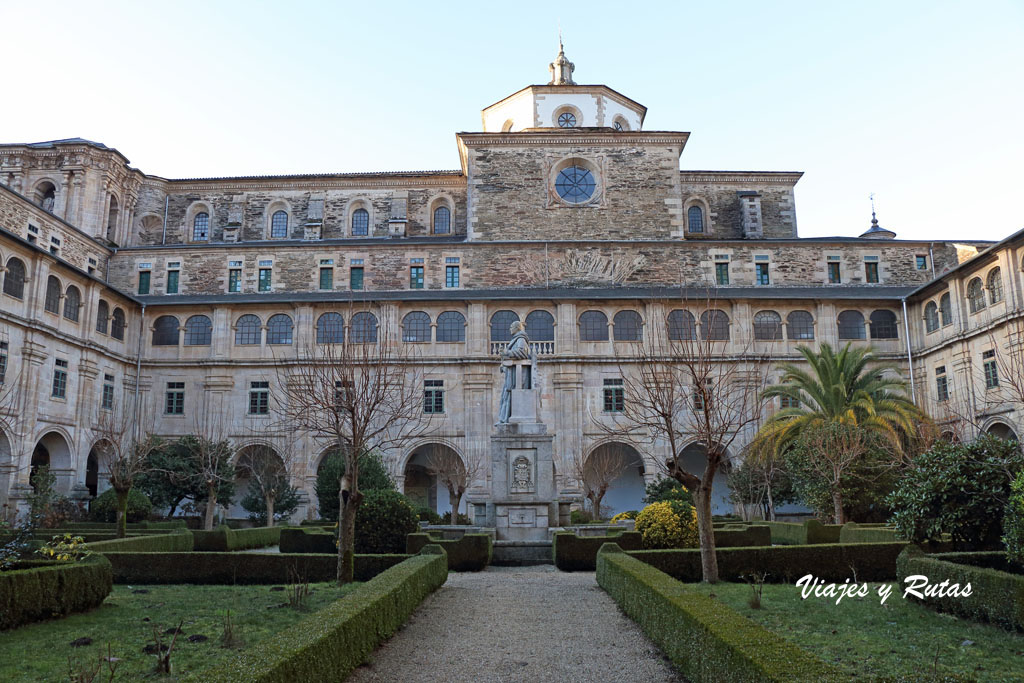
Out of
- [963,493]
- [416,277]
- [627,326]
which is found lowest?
[963,493]

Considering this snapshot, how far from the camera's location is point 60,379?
104 ft

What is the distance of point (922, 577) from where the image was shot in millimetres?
11016

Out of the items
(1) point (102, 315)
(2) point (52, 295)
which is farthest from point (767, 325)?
(2) point (52, 295)

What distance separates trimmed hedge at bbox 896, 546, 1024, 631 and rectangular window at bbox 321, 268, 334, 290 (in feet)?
104

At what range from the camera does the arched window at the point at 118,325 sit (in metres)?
36.5

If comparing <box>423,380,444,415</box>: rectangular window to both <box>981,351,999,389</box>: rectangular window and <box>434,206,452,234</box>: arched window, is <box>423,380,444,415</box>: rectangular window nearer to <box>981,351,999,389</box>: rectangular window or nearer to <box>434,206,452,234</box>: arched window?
<box>434,206,452,234</box>: arched window

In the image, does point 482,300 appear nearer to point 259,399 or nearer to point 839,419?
point 259,399

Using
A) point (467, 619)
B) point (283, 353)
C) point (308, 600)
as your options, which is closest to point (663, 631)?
point (467, 619)

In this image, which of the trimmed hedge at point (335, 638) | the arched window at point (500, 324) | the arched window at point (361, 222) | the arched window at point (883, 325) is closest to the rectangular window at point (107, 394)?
the arched window at point (361, 222)

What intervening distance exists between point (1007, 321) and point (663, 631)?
25.8 m

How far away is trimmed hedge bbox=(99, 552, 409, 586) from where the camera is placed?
1457 centimetres

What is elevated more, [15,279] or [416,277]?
[416,277]

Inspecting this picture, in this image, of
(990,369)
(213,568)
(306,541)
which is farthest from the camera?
(990,369)

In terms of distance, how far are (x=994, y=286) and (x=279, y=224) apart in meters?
35.7
